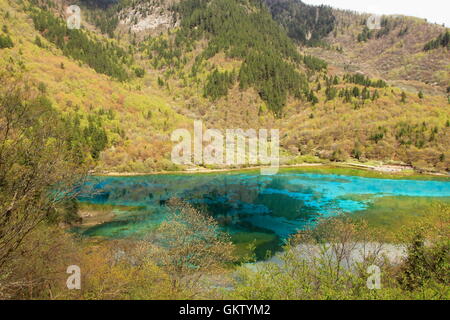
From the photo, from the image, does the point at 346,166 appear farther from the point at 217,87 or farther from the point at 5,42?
the point at 5,42

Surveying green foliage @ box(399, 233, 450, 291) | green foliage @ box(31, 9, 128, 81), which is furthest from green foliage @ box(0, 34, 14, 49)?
green foliage @ box(399, 233, 450, 291)

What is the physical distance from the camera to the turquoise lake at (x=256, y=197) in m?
55.6

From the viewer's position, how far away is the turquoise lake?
55594 millimetres

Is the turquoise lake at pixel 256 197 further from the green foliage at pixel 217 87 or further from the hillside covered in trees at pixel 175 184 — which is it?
the green foliage at pixel 217 87

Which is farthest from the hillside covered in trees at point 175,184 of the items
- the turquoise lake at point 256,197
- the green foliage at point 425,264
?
the turquoise lake at point 256,197

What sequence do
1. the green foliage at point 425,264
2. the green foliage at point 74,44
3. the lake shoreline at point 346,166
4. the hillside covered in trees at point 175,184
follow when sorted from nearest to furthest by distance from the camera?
the hillside covered in trees at point 175,184 < the green foliage at point 425,264 < the lake shoreline at point 346,166 < the green foliage at point 74,44

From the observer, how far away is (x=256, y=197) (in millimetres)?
82750

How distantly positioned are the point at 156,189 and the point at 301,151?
92.9 m

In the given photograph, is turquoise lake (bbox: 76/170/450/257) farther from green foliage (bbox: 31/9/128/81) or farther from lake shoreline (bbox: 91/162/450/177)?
green foliage (bbox: 31/9/128/81)

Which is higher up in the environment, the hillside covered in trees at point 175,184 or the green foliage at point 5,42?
the green foliage at point 5,42

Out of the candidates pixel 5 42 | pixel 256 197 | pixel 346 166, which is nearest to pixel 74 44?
pixel 5 42
